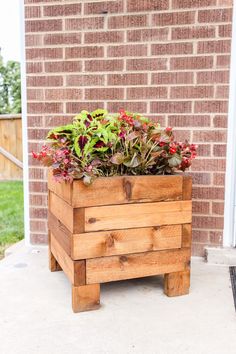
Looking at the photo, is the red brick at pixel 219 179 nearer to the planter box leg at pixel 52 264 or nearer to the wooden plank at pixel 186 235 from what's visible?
the wooden plank at pixel 186 235

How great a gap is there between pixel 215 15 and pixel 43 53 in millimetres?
1107

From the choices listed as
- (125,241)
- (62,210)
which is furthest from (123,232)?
(62,210)

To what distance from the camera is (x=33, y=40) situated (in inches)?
93.4

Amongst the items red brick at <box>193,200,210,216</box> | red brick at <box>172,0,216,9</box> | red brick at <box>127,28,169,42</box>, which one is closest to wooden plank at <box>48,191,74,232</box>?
red brick at <box>193,200,210,216</box>

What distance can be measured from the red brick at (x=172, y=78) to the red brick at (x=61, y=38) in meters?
0.55

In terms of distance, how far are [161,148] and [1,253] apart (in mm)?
1665

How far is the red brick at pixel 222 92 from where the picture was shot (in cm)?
218

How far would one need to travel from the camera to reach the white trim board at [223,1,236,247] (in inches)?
85.0

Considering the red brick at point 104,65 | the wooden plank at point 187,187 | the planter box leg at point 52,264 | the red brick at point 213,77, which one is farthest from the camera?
the red brick at point 104,65

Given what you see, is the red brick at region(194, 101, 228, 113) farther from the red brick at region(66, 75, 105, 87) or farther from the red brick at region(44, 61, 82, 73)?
the red brick at region(44, 61, 82, 73)

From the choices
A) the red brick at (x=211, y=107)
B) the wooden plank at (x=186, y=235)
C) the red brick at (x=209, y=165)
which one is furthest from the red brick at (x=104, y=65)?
the wooden plank at (x=186, y=235)

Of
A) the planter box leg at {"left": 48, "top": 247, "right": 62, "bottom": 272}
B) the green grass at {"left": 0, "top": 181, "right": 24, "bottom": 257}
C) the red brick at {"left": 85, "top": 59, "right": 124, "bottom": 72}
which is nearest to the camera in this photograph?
the planter box leg at {"left": 48, "top": 247, "right": 62, "bottom": 272}

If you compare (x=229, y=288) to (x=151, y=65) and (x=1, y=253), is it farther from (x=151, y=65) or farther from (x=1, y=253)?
(x=1, y=253)

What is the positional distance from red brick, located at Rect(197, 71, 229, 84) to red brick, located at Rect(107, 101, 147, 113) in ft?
1.23
